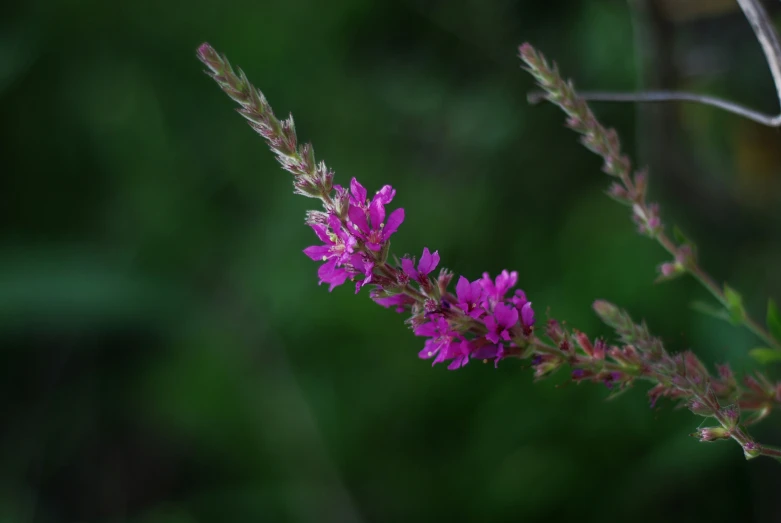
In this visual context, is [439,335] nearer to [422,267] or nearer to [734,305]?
[422,267]

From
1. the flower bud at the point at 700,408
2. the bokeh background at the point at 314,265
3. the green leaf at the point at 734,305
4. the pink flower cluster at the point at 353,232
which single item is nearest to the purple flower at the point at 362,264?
the pink flower cluster at the point at 353,232

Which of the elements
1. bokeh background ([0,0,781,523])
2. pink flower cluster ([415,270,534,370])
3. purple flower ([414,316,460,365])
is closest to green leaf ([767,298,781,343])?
pink flower cluster ([415,270,534,370])

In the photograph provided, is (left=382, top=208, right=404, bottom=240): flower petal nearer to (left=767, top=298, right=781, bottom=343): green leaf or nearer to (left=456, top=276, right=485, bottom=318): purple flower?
(left=456, top=276, right=485, bottom=318): purple flower

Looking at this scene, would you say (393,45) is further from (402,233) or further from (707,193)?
(707,193)

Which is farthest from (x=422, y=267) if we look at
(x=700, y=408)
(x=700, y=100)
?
(x=700, y=100)

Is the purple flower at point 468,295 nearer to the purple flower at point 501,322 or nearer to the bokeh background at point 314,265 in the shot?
the purple flower at point 501,322
